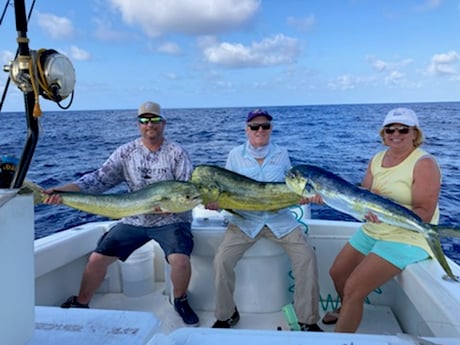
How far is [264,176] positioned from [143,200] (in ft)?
2.90

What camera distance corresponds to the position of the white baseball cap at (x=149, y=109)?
3.10m

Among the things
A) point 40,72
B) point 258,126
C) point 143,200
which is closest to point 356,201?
point 258,126

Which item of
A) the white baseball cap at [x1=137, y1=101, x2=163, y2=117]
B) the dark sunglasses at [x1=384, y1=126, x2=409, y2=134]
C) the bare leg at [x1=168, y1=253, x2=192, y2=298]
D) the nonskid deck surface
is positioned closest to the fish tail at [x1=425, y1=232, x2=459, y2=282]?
the dark sunglasses at [x1=384, y1=126, x2=409, y2=134]

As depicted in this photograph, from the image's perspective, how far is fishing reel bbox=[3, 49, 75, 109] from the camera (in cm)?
137

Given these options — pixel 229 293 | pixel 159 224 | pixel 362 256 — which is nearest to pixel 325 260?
pixel 362 256

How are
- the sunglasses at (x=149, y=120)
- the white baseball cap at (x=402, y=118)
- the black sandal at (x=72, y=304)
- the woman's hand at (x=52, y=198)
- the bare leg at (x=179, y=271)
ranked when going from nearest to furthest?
the white baseball cap at (x=402, y=118) < the woman's hand at (x=52, y=198) < the bare leg at (x=179, y=271) < the black sandal at (x=72, y=304) < the sunglasses at (x=149, y=120)

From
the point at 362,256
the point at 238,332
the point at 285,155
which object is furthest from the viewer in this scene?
the point at 285,155

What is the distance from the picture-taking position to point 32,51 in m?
1.38

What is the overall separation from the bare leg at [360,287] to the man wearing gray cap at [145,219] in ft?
3.51

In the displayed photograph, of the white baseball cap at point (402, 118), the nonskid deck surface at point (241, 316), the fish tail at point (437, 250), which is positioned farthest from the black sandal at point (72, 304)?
the white baseball cap at point (402, 118)

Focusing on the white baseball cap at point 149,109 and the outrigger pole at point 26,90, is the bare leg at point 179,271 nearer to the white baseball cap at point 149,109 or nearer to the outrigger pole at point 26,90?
the white baseball cap at point 149,109

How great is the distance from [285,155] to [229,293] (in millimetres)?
1070

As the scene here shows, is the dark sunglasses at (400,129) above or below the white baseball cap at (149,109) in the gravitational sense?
below

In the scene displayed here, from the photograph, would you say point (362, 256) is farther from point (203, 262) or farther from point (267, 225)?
point (203, 262)
